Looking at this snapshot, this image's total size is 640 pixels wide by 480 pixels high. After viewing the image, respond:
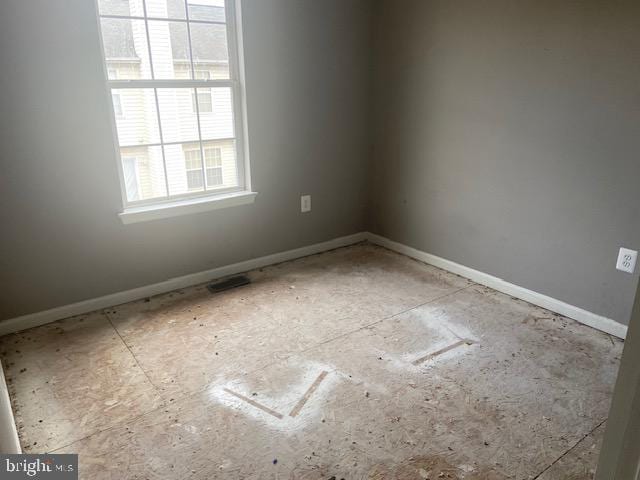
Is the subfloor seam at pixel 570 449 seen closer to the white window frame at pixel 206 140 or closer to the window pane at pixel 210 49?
the white window frame at pixel 206 140

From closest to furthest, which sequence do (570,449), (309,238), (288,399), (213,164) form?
(570,449) → (288,399) → (213,164) → (309,238)

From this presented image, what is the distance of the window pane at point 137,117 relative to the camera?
2738 mm

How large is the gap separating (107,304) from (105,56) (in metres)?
1.49

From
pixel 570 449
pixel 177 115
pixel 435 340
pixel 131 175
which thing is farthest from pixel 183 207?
pixel 570 449

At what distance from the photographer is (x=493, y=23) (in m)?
2.81

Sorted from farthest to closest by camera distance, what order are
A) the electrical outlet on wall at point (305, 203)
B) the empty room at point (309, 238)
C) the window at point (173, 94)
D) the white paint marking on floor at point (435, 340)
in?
the electrical outlet on wall at point (305, 203) → the window at point (173, 94) → the white paint marking on floor at point (435, 340) → the empty room at point (309, 238)

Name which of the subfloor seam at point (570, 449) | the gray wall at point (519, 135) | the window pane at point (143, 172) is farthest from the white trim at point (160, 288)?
the subfloor seam at point (570, 449)

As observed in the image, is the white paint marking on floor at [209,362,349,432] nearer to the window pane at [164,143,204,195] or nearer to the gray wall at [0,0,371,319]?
the gray wall at [0,0,371,319]

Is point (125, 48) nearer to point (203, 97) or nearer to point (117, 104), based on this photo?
point (117, 104)

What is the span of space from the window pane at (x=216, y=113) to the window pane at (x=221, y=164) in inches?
2.4

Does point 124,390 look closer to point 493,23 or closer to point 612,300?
point 612,300

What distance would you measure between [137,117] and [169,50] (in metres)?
0.46

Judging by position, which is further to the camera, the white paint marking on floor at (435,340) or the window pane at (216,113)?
the window pane at (216,113)

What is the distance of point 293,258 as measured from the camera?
3.68 metres
